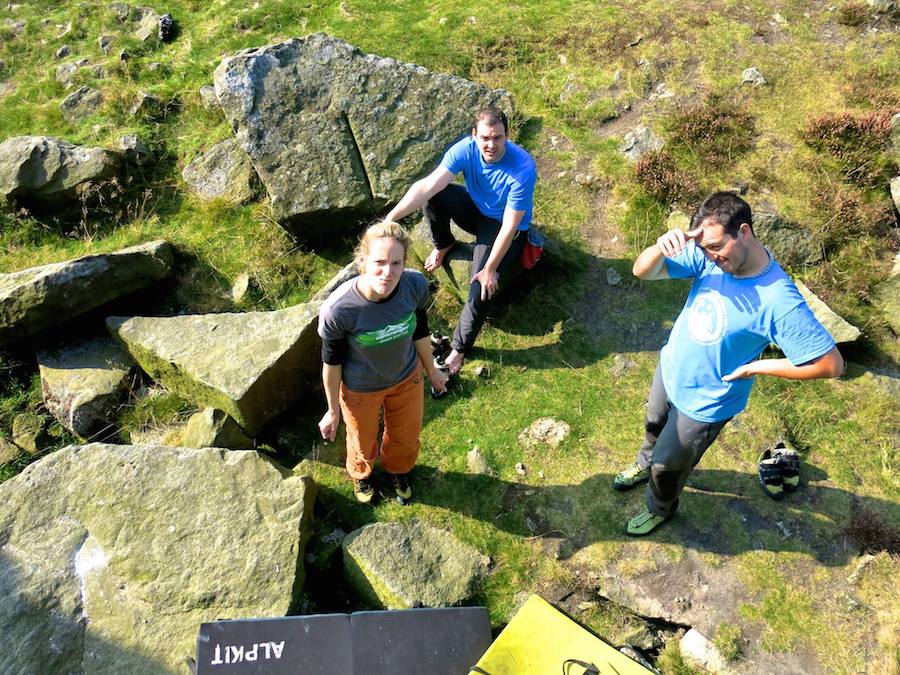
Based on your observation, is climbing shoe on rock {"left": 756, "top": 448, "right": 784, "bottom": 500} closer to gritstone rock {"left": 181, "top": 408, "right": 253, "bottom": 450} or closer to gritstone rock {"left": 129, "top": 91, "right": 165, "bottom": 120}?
gritstone rock {"left": 181, "top": 408, "right": 253, "bottom": 450}

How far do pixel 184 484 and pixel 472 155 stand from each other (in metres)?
3.49

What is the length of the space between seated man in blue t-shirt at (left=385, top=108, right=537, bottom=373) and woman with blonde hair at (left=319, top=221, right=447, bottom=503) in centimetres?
127

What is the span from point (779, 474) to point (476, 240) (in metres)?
3.21

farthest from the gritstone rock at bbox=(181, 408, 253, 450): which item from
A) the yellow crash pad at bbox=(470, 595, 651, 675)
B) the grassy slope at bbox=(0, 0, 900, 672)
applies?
the yellow crash pad at bbox=(470, 595, 651, 675)

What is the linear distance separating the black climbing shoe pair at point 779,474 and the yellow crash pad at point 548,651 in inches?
80.6

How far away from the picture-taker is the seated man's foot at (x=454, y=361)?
559 centimetres

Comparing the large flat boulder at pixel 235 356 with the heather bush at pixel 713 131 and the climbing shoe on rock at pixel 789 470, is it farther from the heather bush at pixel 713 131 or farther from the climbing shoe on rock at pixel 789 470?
the heather bush at pixel 713 131

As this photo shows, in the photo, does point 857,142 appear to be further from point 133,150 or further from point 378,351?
point 133,150

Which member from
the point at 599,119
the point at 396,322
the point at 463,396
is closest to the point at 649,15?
the point at 599,119

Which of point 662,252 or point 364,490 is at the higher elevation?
point 662,252

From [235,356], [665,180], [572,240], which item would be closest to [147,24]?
[235,356]

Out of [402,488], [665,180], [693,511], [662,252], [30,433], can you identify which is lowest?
[693,511]

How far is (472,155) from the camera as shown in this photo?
5.05m

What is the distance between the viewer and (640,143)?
739cm
